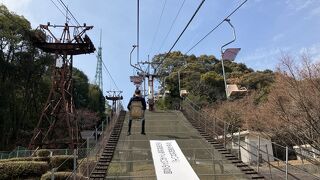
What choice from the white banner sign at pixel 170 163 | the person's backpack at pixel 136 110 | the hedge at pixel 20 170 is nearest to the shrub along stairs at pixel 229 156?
the white banner sign at pixel 170 163

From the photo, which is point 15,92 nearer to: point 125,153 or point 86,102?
point 86,102

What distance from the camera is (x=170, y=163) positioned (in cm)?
1298

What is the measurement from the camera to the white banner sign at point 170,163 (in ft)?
38.5

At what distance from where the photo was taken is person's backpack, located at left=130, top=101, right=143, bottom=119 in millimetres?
17547

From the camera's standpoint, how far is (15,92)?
4753cm

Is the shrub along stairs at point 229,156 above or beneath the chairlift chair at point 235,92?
beneath

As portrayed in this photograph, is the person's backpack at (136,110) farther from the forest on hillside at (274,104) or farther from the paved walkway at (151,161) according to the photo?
the forest on hillside at (274,104)

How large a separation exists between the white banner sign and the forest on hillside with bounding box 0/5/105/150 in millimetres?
31761

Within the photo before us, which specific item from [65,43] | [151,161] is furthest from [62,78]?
[151,161]

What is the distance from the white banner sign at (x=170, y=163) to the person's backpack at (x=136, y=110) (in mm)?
2189

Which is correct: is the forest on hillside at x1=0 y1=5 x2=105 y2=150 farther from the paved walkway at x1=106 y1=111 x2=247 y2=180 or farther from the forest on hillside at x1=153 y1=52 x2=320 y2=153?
the paved walkway at x1=106 y1=111 x2=247 y2=180

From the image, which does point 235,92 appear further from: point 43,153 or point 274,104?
point 43,153

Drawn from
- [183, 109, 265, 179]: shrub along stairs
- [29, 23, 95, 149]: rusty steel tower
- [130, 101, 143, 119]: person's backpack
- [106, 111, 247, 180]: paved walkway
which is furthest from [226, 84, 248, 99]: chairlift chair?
[130, 101, 143, 119]: person's backpack

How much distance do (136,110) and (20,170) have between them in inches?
273
